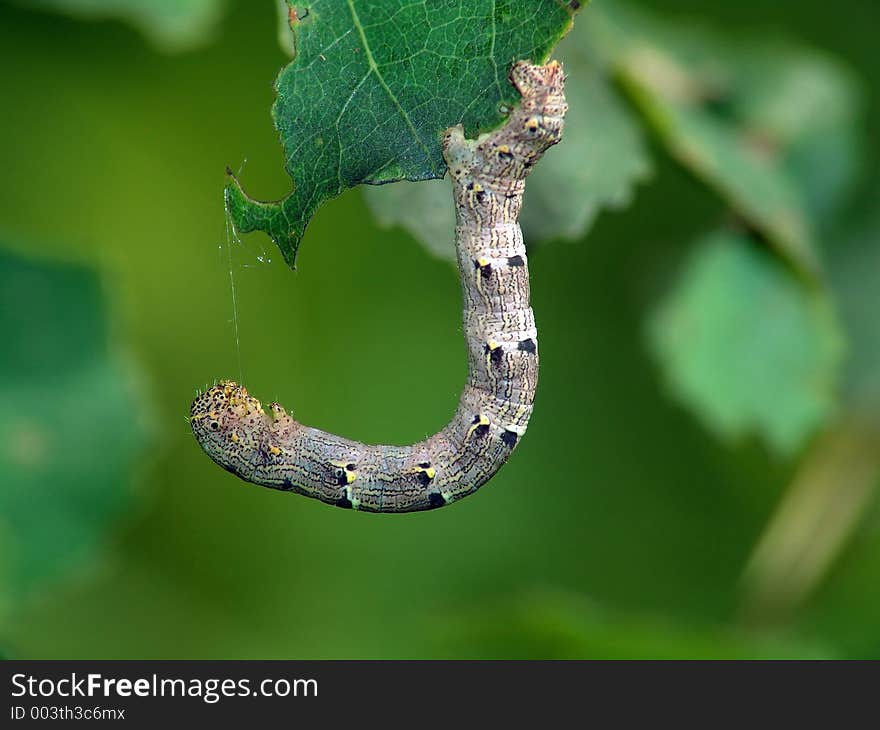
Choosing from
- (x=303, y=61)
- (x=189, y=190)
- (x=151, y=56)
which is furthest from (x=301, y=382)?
(x=303, y=61)

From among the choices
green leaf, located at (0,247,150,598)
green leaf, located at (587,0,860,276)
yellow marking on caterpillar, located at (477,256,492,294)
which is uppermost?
green leaf, located at (587,0,860,276)

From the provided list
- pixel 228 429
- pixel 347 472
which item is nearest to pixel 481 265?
pixel 347 472

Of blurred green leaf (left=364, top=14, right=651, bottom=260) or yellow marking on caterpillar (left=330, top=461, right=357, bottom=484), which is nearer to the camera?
blurred green leaf (left=364, top=14, right=651, bottom=260)

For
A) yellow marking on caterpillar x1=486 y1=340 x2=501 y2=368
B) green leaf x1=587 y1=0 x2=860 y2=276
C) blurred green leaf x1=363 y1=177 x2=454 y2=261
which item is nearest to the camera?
blurred green leaf x1=363 y1=177 x2=454 y2=261

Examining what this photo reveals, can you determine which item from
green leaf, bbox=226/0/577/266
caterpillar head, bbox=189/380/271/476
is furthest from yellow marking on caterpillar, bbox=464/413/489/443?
green leaf, bbox=226/0/577/266

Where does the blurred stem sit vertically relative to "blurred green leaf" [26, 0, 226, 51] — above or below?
below

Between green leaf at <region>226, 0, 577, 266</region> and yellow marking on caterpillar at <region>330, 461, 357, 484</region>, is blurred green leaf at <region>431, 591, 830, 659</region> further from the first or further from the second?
green leaf at <region>226, 0, 577, 266</region>

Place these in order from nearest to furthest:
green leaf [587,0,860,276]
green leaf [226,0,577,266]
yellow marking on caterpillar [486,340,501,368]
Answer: green leaf [226,0,577,266], yellow marking on caterpillar [486,340,501,368], green leaf [587,0,860,276]
